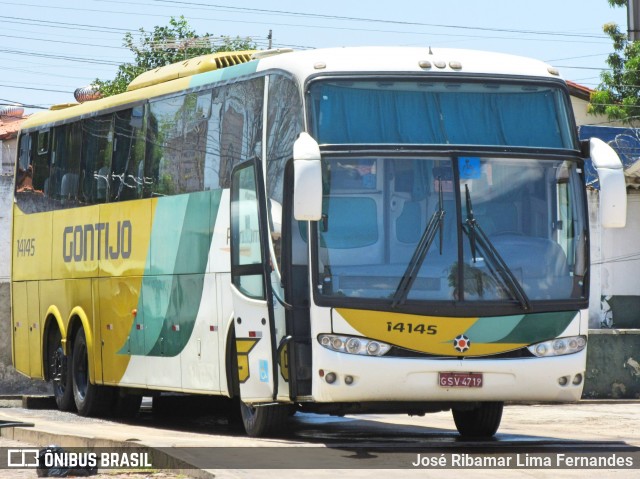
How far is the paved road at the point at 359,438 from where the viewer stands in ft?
36.3

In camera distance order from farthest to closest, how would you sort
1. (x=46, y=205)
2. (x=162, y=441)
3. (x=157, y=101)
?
(x=46, y=205) → (x=157, y=101) → (x=162, y=441)

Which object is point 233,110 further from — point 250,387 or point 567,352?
point 567,352

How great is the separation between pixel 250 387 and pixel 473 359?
93.4 inches

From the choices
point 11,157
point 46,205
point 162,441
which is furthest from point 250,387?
point 11,157

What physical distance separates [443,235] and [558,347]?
1439 mm

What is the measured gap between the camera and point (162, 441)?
13.2 metres

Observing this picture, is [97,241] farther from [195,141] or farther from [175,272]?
[195,141]

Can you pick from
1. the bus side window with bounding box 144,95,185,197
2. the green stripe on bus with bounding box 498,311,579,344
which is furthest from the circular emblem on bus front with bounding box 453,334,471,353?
the bus side window with bounding box 144,95,185,197

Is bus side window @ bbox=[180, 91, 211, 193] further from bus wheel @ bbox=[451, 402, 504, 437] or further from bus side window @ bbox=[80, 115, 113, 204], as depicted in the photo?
bus wheel @ bbox=[451, 402, 504, 437]

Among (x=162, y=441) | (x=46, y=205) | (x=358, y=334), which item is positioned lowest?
(x=162, y=441)

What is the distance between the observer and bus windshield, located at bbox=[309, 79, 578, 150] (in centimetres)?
1289

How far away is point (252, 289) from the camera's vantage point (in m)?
13.8

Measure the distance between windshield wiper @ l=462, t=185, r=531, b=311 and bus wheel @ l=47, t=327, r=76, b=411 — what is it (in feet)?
28.5

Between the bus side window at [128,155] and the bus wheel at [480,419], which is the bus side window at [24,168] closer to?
the bus side window at [128,155]
